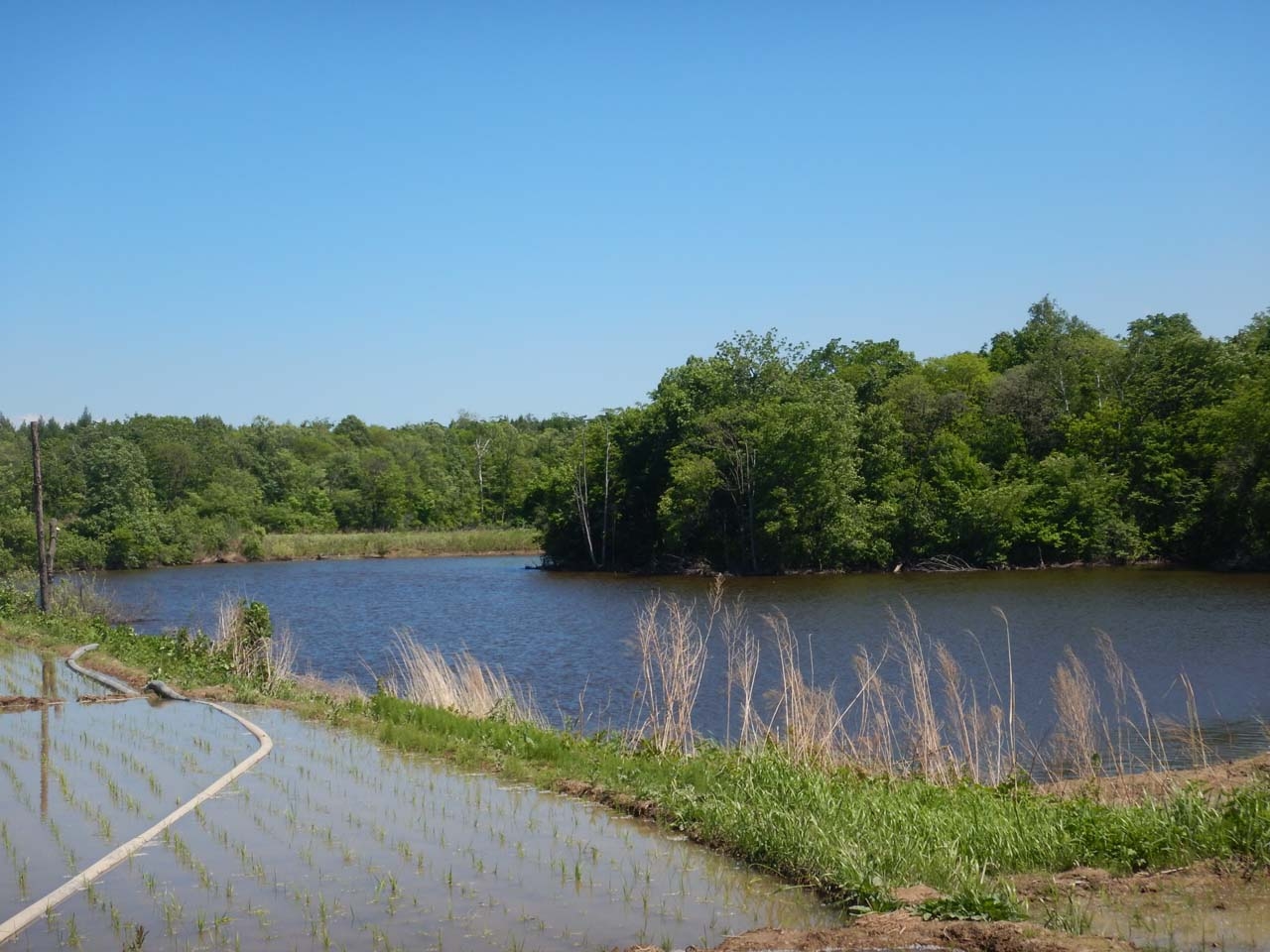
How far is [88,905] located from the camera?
7.74m

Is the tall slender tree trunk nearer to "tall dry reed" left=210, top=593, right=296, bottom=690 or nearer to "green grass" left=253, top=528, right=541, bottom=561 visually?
"green grass" left=253, top=528, right=541, bottom=561

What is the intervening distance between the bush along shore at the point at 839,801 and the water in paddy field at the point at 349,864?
16.1 inches

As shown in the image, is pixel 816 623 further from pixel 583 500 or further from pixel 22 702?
pixel 583 500

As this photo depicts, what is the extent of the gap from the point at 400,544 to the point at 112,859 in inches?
3063

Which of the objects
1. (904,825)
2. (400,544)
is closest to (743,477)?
(400,544)

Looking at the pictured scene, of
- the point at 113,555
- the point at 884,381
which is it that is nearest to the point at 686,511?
the point at 884,381

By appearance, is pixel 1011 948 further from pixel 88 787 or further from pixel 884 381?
pixel 884 381

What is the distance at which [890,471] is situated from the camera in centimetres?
5988

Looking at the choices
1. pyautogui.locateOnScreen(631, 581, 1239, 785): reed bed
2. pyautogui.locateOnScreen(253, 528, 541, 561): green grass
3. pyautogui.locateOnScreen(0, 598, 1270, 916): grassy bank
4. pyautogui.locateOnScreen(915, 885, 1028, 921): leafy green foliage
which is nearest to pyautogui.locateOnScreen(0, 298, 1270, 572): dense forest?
pyautogui.locateOnScreen(253, 528, 541, 561): green grass

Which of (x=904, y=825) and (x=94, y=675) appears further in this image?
(x=94, y=675)

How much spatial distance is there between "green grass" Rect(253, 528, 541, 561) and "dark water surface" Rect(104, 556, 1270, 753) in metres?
18.6

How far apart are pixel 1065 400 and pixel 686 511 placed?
76.0 ft

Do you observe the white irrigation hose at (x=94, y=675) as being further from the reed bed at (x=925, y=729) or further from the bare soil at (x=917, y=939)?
the bare soil at (x=917, y=939)

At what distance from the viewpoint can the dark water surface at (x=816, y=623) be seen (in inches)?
880
